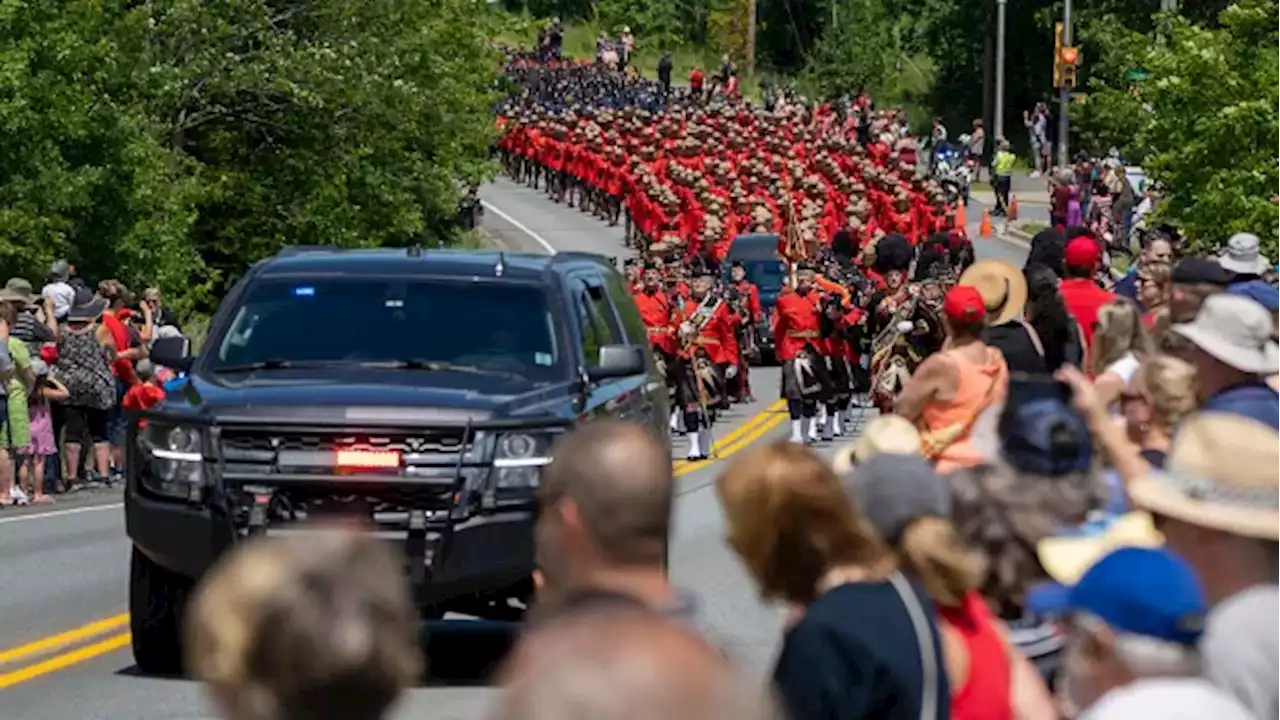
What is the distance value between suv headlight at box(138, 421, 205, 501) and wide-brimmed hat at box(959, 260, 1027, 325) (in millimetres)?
3402

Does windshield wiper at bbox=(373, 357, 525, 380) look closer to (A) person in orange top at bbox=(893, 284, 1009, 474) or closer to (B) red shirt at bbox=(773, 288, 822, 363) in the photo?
(A) person in orange top at bbox=(893, 284, 1009, 474)

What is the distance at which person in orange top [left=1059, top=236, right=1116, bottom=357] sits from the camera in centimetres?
1354

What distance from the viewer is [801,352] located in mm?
30250

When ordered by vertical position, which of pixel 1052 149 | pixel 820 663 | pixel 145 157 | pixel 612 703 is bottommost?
pixel 1052 149

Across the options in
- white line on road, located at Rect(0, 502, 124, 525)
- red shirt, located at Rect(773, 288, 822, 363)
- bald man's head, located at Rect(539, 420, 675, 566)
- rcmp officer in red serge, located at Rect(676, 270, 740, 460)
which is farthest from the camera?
rcmp officer in red serge, located at Rect(676, 270, 740, 460)

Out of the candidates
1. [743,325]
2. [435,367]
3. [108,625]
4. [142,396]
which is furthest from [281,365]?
[743,325]

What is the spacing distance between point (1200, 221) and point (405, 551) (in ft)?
54.0

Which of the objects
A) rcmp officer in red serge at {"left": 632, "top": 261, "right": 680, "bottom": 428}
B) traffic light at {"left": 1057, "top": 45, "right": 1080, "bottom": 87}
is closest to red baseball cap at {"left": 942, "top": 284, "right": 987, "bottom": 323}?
rcmp officer in red serge at {"left": 632, "top": 261, "right": 680, "bottom": 428}

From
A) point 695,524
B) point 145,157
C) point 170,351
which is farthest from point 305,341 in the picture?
point 145,157

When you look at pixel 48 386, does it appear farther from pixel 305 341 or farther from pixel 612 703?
pixel 612 703

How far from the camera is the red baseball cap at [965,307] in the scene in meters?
10.3

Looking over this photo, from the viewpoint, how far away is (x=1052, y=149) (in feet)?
278

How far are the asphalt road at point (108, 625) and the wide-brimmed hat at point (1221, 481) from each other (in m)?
1.27

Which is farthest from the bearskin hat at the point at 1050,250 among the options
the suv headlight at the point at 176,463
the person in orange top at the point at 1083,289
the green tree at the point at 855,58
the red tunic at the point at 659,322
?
the green tree at the point at 855,58
